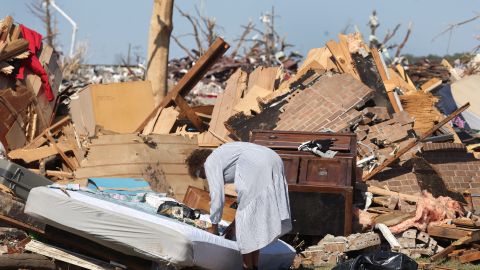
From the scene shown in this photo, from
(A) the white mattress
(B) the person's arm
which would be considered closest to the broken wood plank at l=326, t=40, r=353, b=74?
(B) the person's arm

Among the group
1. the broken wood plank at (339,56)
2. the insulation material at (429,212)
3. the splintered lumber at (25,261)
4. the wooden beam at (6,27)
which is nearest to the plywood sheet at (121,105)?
the wooden beam at (6,27)

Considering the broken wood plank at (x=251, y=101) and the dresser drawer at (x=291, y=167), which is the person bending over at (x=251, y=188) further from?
the broken wood plank at (x=251, y=101)

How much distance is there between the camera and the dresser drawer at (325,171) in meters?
10.3

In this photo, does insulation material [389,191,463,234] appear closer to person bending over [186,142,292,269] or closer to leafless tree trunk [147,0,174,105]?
person bending over [186,142,292,269]

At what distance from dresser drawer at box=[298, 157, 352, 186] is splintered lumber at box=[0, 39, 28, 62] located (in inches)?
226

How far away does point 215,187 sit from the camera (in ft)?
25.6

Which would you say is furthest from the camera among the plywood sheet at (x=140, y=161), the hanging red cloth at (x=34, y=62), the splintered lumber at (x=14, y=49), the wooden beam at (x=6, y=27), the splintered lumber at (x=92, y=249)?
the hanging red cloth at (x=34, y=62)

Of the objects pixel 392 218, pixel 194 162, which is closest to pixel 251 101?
pixel 194 162

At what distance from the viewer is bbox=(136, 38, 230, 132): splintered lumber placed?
14.5 m

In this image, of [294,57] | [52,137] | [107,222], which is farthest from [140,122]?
[294,57]

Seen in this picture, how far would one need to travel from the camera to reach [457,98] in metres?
17.1

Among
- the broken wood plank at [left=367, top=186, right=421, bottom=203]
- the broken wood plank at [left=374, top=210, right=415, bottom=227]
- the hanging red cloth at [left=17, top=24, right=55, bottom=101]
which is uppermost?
the hanging red cloth at [left=17, top=24, right=55, bottom=101]

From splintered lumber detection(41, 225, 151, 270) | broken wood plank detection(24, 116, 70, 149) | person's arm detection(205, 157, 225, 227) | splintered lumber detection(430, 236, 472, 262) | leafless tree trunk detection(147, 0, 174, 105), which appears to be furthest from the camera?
leafless tree trunk detection(147, 0, 174, 105)

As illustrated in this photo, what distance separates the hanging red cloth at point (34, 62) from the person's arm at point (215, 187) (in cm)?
715
